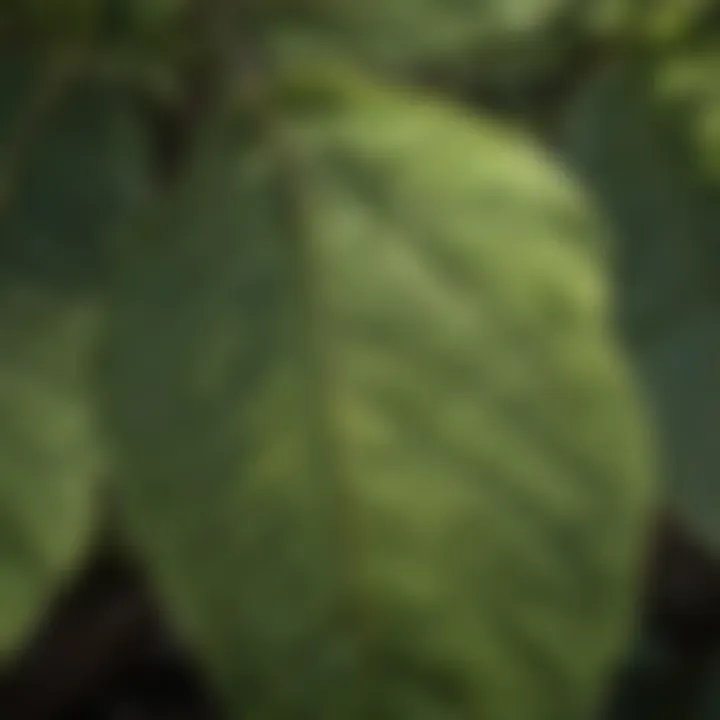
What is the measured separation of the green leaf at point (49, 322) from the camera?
324 mm

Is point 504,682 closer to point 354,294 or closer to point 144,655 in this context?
point 354,294

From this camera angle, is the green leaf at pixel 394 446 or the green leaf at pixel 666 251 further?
the green leaf at pixel 666 251

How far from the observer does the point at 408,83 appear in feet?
1.58

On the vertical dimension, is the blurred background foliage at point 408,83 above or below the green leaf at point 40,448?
above

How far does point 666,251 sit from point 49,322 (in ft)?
0.55

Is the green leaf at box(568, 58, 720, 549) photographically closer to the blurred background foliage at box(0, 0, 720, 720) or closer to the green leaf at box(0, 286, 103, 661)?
the blurred background foliage at box(0, 0, 720, 720)

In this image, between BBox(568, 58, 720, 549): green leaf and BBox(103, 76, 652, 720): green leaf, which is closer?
BBox(103, 76, 652, 720): green leaf

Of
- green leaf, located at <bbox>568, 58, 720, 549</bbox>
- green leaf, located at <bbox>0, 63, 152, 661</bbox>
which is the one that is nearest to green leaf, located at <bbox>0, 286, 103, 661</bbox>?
green leaf, located at <bbox>0, 63, 152, 661</bbox>

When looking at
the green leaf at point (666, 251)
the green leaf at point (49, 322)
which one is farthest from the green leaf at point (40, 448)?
the green leaf at point (666, 251)

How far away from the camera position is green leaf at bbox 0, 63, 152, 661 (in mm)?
324

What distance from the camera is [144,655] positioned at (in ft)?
3.17

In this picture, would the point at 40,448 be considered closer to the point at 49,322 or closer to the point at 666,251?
the point at 49,322

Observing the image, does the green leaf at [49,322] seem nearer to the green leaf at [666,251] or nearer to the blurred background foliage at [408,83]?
the blurred background foliage at [408,83]

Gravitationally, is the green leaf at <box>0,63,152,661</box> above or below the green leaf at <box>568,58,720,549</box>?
below
